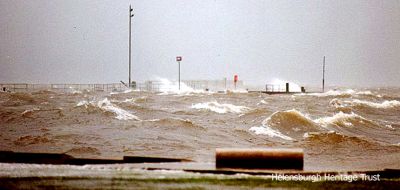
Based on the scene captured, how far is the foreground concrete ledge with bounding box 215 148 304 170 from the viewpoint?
885cm

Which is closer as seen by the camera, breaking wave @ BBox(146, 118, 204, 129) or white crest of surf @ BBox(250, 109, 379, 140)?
white crest of surf @ BBox(250, 109, 379, 140)

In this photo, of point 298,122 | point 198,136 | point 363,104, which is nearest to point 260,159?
point 198,136

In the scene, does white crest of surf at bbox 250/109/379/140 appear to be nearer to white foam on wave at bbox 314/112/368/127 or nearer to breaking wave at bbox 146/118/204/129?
white foam on wave at bbox 314/112/368/127

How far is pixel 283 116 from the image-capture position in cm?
2719

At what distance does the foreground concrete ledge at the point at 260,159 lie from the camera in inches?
348

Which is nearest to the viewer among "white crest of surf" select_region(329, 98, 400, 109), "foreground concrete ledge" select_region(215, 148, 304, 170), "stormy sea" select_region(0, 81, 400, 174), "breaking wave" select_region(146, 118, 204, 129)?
"foreground concrete ledge" select_region(215, 148, 304, 170)

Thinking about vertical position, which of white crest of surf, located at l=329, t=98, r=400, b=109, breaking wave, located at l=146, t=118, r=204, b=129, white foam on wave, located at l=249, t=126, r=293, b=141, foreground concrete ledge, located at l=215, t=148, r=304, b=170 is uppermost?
foreground concrete ledge, located at l=215, t=148, r=304, b=170

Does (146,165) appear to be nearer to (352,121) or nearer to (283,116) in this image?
(283,116)

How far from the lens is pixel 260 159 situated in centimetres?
891

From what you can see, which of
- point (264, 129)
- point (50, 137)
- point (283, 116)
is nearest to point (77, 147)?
point (50, 137)

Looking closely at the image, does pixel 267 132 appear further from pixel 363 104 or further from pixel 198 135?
pixel 363 104

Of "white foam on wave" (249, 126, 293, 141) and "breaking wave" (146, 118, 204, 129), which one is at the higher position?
"breaking wave" (146, 118, 204, 129)

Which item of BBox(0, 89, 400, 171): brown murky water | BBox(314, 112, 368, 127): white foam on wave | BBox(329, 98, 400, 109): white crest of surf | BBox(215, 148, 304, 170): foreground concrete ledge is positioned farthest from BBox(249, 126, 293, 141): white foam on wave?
BBox(329, 98, 400, 109): white crest of surf

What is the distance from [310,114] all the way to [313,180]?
27091 millimetres
